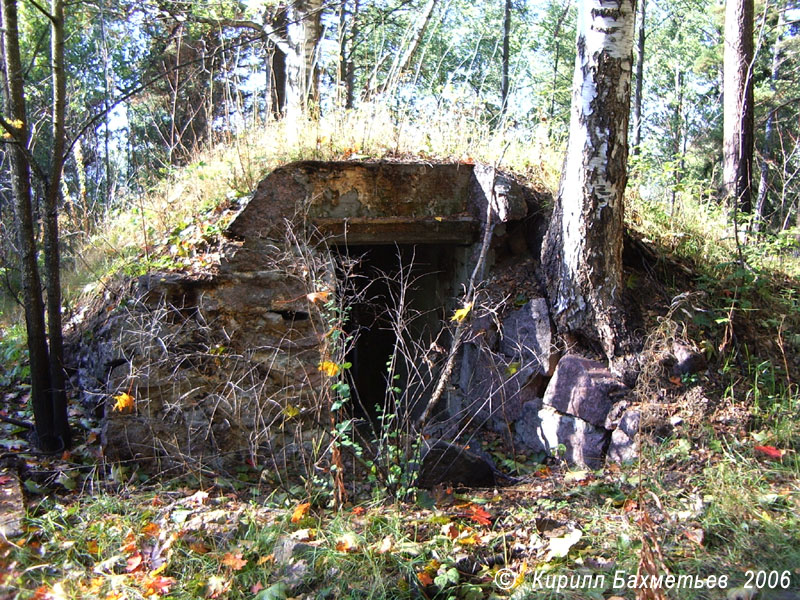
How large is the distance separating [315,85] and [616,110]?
165 inches

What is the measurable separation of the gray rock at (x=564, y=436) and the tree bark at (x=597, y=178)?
594mm

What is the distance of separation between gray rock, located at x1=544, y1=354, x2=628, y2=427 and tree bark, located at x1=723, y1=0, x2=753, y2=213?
3.12 metres

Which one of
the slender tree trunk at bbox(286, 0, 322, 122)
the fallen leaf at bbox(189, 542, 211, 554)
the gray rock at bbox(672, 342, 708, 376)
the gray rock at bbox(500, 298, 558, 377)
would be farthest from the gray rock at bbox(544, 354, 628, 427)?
the slender tree trunk at bbox(286, 0, 322, 122)

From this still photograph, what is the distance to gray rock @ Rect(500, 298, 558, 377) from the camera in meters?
4.87

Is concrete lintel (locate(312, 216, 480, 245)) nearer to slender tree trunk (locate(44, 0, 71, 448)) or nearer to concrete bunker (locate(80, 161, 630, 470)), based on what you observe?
concrete bunker (locate(80, 161, 630, 470))

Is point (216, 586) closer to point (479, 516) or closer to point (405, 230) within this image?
point (479, 516)

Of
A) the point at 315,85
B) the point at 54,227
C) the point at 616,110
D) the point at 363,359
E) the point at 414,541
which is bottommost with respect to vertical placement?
the point at 363,359

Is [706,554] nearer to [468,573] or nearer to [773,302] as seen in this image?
[468,573]

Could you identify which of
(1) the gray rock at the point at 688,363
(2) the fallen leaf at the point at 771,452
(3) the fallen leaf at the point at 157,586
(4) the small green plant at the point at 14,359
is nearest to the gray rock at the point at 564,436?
(1) the gray rock at the point at 688,363

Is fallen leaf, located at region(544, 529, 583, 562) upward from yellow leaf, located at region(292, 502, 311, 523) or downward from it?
downward

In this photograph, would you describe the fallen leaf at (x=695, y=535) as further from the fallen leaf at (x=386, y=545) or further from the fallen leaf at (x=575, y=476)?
the fallen leaf at (x=386, y=545)

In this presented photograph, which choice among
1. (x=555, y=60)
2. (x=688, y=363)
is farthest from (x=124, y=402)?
(x=555, y=60)

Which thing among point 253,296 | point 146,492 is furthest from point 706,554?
point 253,296

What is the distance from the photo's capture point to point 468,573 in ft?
9.84
